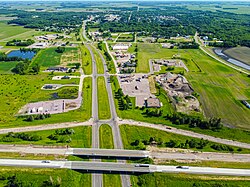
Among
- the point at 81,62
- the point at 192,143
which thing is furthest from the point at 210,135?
the point at 81,62

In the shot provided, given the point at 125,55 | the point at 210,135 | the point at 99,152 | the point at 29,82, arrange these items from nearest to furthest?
the point at 99,152 → the point at 210,135 → the point at 29,82 → the point at 125,55

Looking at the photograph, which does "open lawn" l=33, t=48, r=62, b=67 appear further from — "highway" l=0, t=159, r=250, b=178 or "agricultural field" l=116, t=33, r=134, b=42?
"highway" l=0, t=159, r=250, b=178

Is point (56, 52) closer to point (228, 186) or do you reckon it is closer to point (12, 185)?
point (12, 185)

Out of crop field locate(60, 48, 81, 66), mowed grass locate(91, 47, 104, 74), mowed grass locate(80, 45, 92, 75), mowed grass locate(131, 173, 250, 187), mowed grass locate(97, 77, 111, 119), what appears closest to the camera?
mowed grass locate(131, 173, 250, 187)

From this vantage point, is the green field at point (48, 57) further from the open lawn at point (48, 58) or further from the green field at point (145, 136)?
the green field at point (145, 136)

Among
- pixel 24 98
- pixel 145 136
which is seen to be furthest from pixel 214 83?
pixel 24 98

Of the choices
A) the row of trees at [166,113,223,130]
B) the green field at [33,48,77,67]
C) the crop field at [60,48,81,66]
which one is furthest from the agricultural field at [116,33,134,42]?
the row of trees at [166,113,223,130]

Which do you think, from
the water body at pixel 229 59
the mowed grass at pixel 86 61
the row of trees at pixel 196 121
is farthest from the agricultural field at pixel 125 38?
the row of trees at pixel 196 121
